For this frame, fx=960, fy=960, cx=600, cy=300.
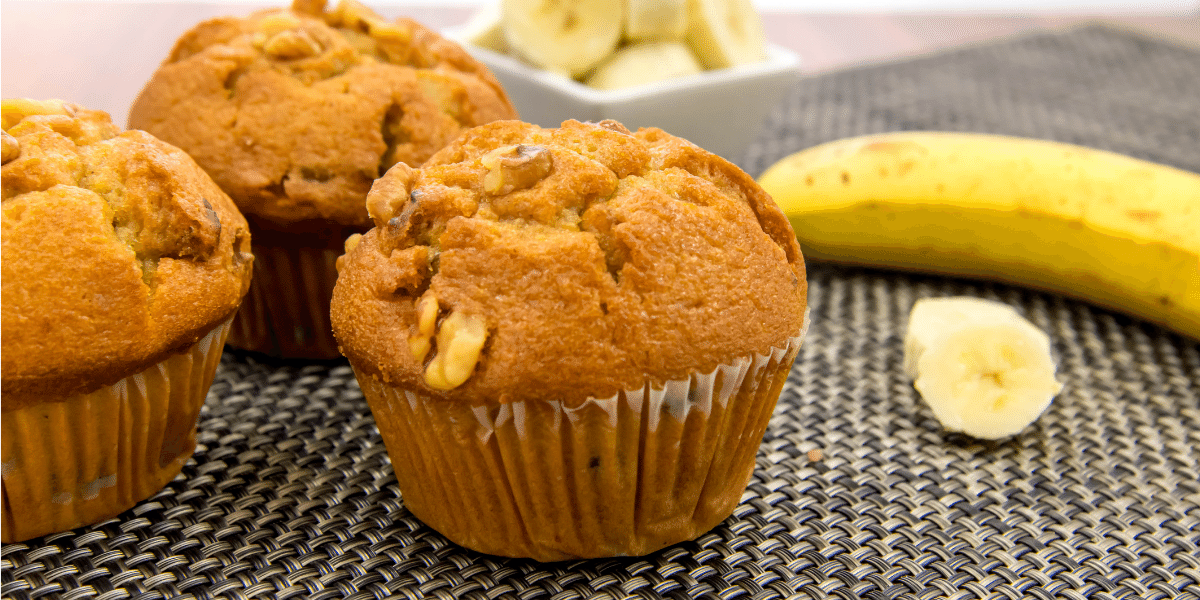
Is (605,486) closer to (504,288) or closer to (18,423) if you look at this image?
(504,288)

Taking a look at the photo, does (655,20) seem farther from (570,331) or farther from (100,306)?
(100,306)

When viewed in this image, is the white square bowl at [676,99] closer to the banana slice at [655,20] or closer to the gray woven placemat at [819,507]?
the banana slice at [655,20]

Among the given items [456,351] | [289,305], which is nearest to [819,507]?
[456,351]

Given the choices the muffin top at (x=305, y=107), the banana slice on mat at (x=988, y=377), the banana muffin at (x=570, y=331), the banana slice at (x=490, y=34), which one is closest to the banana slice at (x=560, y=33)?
the banana slice at (x=490, y=34)

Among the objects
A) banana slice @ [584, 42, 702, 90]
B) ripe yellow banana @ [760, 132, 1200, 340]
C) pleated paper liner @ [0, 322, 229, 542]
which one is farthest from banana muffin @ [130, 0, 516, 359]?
ripe yellow banana @ [760, 132, 1200, 340]

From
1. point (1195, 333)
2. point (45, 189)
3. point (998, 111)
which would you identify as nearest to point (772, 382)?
point (45, 189)

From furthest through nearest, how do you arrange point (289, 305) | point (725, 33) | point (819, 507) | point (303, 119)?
point (725, 33)
point (289, 305)
point (303, 119)
point (819, 507)
